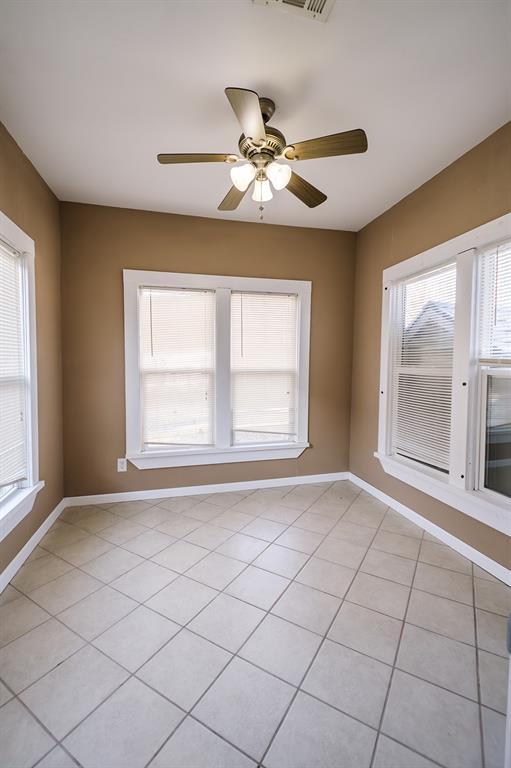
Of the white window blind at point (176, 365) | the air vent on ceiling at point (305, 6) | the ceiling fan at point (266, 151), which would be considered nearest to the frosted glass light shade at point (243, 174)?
the ceiling fan at point (266, 151)

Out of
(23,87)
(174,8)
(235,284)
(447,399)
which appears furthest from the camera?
(235,284)

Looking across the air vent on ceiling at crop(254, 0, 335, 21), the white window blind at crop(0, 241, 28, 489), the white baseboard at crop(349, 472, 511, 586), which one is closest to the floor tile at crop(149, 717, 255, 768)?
the white window blind at crop(0, 241, 28, 489)

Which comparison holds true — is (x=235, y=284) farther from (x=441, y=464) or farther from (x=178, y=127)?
(x=441, y=464)

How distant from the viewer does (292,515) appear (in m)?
2.80

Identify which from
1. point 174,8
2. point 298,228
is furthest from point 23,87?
point 298,228

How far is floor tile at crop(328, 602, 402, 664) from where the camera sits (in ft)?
4.89

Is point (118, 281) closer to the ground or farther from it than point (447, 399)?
farther from it

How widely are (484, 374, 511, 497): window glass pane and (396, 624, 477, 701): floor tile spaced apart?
0.97 metres

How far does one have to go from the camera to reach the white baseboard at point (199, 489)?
297 cm

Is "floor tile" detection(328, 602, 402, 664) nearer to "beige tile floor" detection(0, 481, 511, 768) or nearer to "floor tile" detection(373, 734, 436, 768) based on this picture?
"beige tile floor" detection(0, 481, 511, 768)

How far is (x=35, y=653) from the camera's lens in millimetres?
1459

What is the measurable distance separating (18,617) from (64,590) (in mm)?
232

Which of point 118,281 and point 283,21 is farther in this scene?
point 118,281

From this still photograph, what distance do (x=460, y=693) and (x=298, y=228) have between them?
11.4ft
